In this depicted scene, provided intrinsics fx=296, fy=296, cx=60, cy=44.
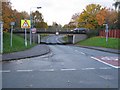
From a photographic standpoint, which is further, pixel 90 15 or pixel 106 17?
pixel 90 15

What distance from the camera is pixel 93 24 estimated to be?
99.6 metres

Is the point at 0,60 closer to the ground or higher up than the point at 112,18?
closer to the ground

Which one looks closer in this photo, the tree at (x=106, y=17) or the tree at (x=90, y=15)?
the tree at (x=106, y=17)

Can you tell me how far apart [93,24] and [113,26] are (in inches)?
932

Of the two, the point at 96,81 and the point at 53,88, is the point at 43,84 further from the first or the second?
the point at 96,81

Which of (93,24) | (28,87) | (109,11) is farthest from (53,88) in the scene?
(93,24)

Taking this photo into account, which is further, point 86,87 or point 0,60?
point 0,60

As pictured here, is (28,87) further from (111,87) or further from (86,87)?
(111,87)

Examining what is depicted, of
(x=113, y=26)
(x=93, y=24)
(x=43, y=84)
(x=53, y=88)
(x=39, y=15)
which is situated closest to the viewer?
(x=53, y=88)

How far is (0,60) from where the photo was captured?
2008 cm

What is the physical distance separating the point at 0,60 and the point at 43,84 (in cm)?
1034

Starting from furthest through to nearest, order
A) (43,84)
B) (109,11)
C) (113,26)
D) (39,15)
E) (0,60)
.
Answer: (39,15)
(109,11)
(113,26)
(0,60)
(43,84)

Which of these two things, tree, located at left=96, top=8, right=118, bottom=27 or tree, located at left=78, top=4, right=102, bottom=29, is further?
tree, located at left=78, top=4, right=102, bottom=29

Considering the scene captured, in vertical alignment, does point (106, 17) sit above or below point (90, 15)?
below
